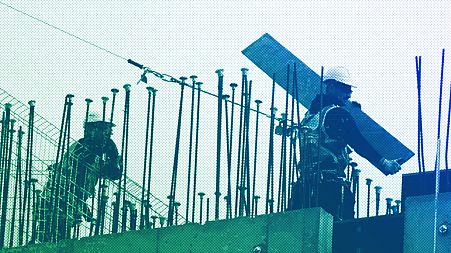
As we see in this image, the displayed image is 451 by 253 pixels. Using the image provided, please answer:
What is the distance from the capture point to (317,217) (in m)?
9.69

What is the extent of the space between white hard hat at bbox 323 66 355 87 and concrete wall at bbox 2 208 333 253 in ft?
10.3

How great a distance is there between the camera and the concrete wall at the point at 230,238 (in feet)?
31.9

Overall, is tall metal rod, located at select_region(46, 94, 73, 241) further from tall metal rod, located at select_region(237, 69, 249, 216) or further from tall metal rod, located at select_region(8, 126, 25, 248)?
tall metal rod, located at select_region(237, 69, 249, 216)

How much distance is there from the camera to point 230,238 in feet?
33.7

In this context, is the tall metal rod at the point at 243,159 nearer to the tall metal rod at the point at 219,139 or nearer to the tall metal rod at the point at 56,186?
the tall metal rod at the point at 219,139

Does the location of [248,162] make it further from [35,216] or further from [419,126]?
[35,216]

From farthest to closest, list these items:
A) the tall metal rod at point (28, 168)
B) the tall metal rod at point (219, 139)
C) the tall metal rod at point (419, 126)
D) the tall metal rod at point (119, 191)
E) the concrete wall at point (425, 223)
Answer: the tall metal rod at point (28, 168) < the tall metal rod at point (119, 191) < the tall metal rod at point (219, 139) < the tall metal rod at point (419, 126) < the concrete wall at point (425, 223)

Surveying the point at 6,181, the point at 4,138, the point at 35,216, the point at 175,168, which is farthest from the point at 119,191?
the point at 4,138

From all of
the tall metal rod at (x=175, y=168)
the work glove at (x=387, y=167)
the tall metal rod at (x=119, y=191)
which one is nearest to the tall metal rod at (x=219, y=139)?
the tall metal rod at (x=175, y=168)

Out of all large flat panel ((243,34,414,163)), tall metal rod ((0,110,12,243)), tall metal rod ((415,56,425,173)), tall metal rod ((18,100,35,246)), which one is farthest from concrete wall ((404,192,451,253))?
tall metal rod ((0,110,12,243))

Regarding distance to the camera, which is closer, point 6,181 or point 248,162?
point 248,162

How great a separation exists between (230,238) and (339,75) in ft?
10.9

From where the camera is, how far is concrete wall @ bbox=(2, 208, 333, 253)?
9.73 meters

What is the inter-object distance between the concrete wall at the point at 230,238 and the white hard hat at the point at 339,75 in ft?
10.3
